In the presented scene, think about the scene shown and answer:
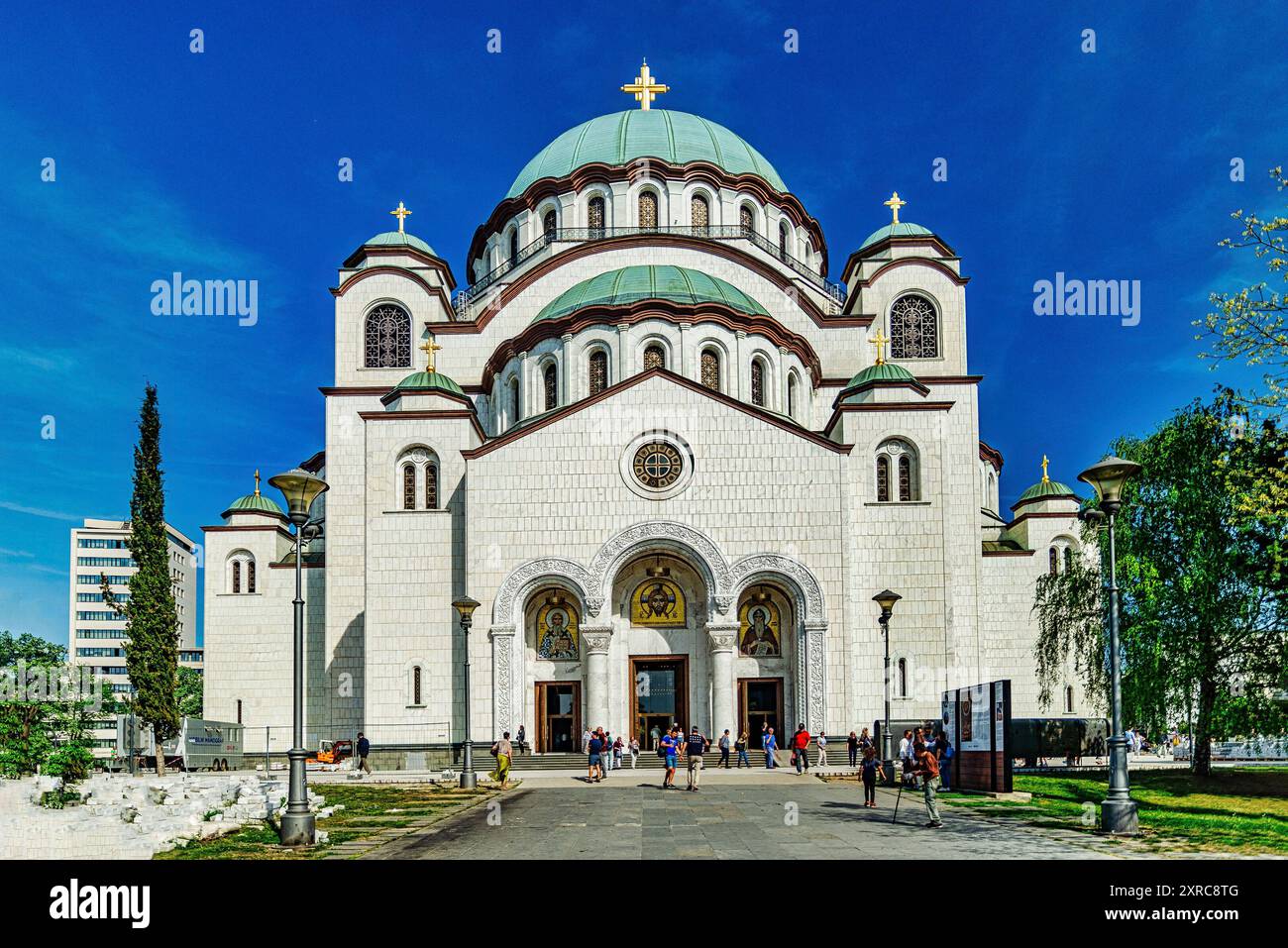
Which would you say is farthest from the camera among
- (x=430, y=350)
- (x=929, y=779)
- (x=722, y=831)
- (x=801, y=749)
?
(x=430, y=350)

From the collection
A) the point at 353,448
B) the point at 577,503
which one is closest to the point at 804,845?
the point at 577,503

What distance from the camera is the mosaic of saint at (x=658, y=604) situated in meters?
35.1

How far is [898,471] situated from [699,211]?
48.9 feet

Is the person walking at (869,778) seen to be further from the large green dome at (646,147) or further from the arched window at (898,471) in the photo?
the large green dome at (646,147)

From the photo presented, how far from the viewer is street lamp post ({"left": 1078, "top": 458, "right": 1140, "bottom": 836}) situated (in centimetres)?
1570

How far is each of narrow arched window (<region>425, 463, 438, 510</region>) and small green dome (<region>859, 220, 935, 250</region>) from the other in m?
19.4

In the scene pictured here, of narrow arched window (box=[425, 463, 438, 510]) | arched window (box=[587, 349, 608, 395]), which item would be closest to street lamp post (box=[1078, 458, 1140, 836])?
arched window (box=[587, 349, 608, 395])

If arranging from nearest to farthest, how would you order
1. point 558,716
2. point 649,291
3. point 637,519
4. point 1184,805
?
1. point 1184,805
2. point 637,519
3. point 558,716
4. point 649,291

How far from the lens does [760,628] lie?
1377 inches

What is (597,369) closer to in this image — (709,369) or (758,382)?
(709,369)

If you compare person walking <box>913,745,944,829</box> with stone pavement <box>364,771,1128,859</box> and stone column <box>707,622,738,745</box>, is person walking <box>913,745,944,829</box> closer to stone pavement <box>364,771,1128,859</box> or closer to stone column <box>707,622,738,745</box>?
stone pavement <box>364,771,1128,859</box>

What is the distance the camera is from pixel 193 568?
409 ft

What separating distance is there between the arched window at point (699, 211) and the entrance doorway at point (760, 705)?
1874cm

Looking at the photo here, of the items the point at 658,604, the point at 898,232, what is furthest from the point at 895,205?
the point at 658,604
